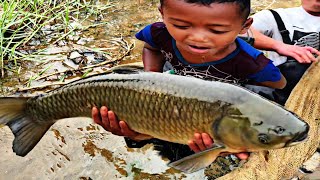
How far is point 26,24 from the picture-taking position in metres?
5.11

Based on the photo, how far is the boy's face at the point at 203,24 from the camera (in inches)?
93.0

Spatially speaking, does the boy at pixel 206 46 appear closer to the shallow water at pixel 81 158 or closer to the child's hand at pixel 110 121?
the child's hand at pixel 110 121

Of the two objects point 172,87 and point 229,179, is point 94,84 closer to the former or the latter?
point 172,87

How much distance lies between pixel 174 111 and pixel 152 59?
1.04 m

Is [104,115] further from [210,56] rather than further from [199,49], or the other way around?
[210,56]

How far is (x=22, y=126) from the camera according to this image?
8.21 ft

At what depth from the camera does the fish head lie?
5.99 feet

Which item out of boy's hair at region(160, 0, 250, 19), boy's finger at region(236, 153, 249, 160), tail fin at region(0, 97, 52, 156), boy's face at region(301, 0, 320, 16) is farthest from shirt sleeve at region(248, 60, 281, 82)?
tail fin at region(0, 97, 52, 156)

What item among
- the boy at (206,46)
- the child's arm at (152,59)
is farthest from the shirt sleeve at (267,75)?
the child's arm at (152,59)

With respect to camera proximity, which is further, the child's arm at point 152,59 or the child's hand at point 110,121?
the child's arm at point 152,59

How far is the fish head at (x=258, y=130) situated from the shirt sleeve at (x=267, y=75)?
79 centimetres

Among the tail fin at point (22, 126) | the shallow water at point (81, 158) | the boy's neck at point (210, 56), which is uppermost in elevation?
the boy's neck at point (210, 56)

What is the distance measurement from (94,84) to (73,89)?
0.11 meters

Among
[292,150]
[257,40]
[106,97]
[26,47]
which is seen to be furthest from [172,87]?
[26,47]
